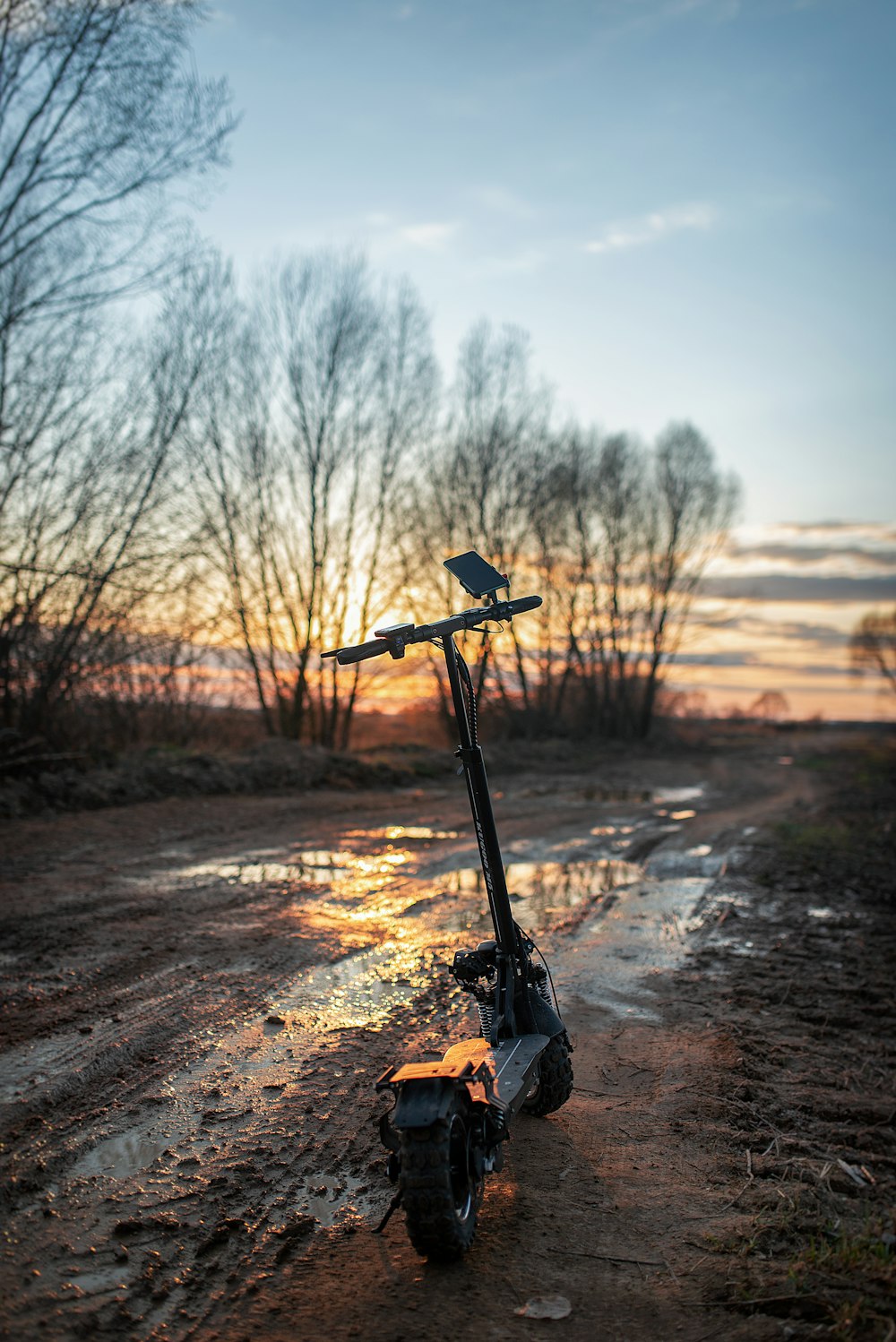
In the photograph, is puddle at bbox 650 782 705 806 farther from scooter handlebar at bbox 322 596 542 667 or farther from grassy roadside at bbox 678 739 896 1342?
scooter handlebar at bbox 322 596 542 667

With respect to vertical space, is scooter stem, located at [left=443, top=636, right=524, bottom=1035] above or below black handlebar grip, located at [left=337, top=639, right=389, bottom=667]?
below

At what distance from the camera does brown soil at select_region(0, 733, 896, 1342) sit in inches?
97.8

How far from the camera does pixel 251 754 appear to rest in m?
14.8

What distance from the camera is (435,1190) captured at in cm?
245

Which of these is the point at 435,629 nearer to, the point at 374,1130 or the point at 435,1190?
the point at 435,1190

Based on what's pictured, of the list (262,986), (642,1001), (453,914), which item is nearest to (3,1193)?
(262,986)

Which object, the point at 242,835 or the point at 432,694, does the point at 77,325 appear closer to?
the point at 242,835

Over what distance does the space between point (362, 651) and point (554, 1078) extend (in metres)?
1.86

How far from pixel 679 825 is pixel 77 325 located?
10.4 metres

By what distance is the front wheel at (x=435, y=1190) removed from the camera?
2453mm

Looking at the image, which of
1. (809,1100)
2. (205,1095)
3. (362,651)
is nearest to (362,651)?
(362,651)

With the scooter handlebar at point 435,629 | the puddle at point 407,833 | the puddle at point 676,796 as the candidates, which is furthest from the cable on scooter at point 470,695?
the puddle at point 676,796

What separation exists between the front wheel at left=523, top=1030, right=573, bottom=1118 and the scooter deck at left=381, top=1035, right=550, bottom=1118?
0.29ft

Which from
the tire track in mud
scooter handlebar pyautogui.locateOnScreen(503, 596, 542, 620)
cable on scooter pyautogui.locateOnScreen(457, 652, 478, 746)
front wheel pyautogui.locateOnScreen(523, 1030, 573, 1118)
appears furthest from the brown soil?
scooter handlebar pyautogui.locateOnScreen(503, 596, 542, 620)
